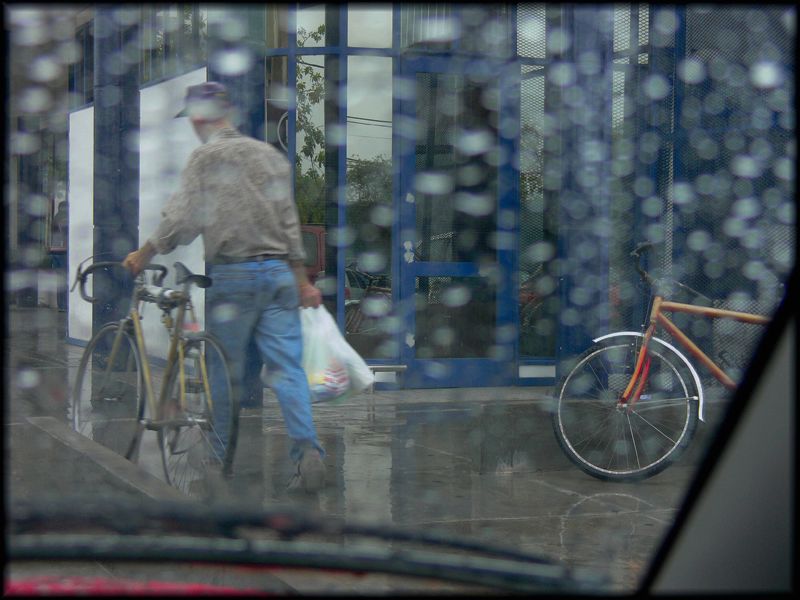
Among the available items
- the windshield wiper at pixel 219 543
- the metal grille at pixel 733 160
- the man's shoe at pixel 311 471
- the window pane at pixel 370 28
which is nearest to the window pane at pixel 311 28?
the window pane at pixel 370 28

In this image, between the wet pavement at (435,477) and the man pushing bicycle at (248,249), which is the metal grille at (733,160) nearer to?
the wet pavement at (435,477)

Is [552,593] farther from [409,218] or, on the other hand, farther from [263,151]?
[409,218]

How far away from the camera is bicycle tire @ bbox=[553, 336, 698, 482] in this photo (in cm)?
491

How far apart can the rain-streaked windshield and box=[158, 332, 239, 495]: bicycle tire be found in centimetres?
1

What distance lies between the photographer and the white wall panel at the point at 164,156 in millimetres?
8594

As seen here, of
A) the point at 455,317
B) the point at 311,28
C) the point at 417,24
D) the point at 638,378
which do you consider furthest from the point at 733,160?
the point at 311,28

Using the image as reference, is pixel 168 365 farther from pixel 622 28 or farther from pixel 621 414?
pixel 622 28

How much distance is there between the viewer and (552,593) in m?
1.22

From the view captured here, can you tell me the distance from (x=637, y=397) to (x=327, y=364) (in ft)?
4.82

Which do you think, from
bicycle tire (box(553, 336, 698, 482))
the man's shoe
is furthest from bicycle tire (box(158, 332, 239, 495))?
bicycle tire (box(553, 336, 698, 482))

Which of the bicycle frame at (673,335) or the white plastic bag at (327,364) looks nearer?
the white plastic bag at (327,364)

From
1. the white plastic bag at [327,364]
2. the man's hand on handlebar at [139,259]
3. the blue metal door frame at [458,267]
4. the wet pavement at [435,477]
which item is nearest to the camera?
the wet pavement at [435,477]

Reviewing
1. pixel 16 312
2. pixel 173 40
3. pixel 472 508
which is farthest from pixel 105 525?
pixel 16 312

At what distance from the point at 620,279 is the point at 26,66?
622cm
